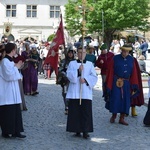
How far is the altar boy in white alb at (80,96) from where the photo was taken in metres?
8.68

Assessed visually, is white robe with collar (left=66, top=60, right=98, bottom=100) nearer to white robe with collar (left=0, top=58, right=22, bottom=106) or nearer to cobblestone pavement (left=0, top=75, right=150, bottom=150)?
cobblestone pavement (left=0, top=75, right=150, bottom=150)

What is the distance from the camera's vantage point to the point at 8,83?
846cm

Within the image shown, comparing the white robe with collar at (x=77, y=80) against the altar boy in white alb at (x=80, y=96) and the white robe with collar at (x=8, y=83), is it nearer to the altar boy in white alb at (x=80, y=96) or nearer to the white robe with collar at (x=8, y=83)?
the altar boy in white alb at (x=80, y=96)

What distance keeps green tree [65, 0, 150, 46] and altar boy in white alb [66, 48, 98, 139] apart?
43627mm

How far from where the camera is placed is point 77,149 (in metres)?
7.80

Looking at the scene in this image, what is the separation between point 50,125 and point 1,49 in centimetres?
186

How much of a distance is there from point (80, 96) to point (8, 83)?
1302 millimetres

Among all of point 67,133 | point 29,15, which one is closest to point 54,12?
point 29,15

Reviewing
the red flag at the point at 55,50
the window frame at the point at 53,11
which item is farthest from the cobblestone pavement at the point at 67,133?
the window frame at the point at 53,11

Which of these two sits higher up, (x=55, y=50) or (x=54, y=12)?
(x=54, y=12)

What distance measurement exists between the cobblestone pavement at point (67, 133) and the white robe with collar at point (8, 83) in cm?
71

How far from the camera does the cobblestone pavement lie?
8.04 metres

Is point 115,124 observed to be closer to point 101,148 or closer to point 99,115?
point 99,115

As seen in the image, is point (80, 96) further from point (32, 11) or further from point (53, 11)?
point (32, 11)
